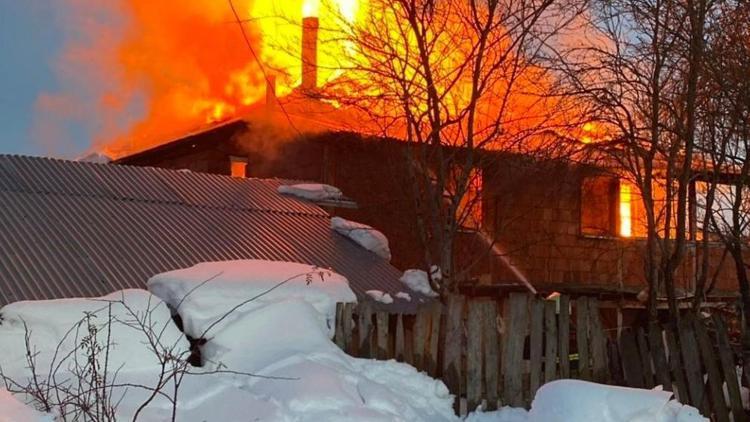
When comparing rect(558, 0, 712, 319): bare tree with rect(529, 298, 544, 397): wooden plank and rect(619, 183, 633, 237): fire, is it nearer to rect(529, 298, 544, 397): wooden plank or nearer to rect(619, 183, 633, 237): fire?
rect(529, 298, 544, 397): wooden plank

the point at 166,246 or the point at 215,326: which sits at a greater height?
the point at 166,246

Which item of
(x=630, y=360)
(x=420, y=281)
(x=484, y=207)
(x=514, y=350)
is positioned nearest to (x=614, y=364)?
(x=630, y=360)

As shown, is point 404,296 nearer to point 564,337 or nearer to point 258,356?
point 564,337

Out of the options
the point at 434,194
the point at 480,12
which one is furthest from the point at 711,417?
the point at 480,12

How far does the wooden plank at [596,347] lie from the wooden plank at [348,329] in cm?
230

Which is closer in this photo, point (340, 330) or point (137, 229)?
point (340, 330)

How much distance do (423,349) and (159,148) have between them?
1209cm

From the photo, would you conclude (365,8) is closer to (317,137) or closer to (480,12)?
(480,12)

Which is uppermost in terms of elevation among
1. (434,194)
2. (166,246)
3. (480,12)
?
(480,12)

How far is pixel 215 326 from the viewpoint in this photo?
296 inches

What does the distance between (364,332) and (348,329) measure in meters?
0.17

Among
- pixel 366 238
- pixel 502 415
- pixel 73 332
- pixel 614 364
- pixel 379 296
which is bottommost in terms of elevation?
pixel 502 415

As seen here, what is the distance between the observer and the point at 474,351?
309 inches

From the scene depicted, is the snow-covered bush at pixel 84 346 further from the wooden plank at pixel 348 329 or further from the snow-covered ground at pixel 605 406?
the snow-covered ground at pixel 605 406
